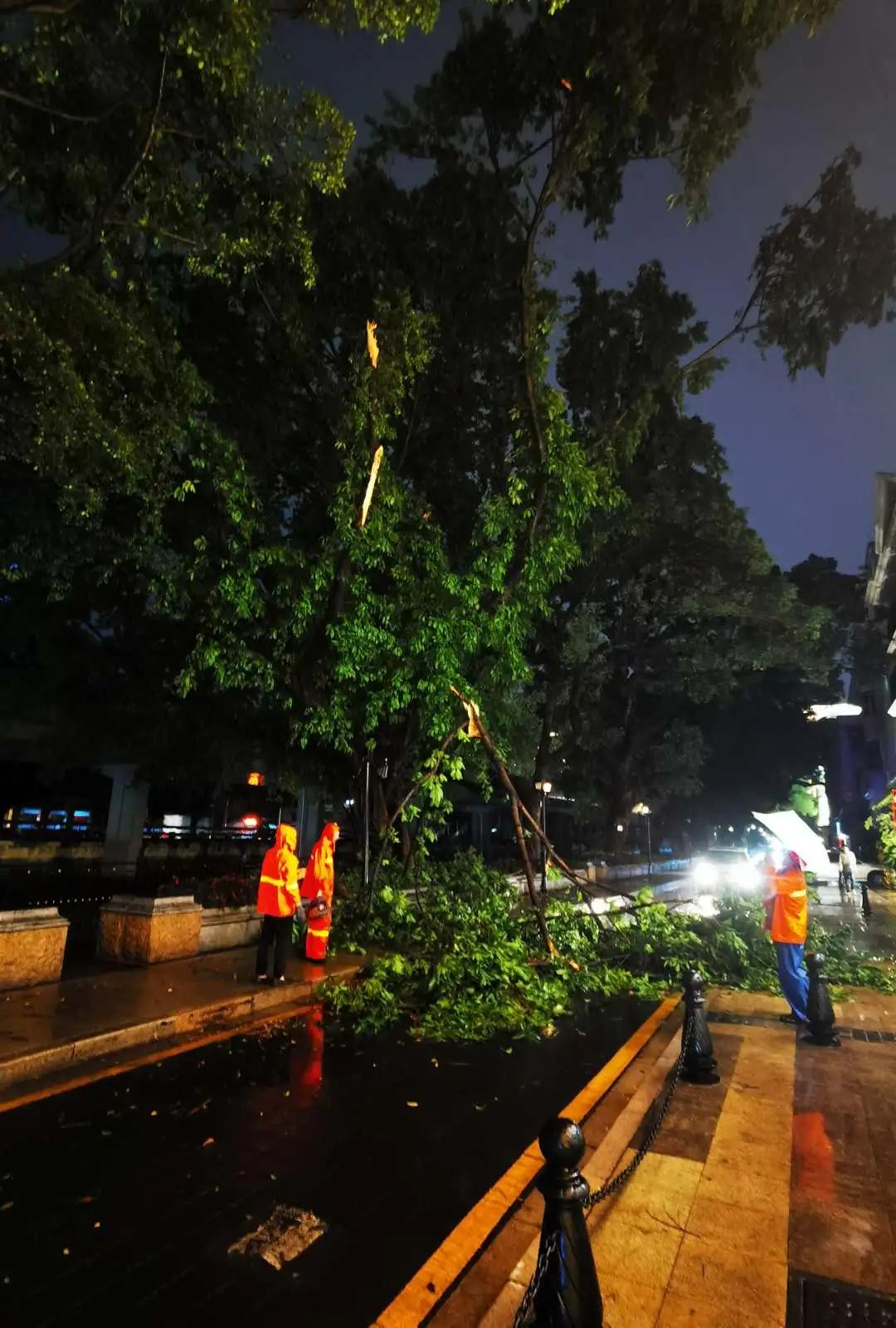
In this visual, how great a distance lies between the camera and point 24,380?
385 inches

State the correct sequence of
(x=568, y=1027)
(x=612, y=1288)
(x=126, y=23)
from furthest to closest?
(x=568, y=1027) → (x=126, y=23) → (x=612, y=1288)

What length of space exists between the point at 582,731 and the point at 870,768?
40.4 m

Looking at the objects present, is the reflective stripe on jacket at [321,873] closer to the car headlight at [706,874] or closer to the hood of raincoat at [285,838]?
the hood of raincoat at [285,838]

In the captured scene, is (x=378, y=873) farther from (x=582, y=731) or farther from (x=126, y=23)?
(x=582, y=731)

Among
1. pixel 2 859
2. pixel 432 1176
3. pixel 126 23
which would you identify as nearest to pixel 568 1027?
pixel 432 1176

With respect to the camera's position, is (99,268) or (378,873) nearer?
(99,268)

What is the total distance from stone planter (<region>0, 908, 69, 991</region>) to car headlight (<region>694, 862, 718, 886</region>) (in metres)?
22.1

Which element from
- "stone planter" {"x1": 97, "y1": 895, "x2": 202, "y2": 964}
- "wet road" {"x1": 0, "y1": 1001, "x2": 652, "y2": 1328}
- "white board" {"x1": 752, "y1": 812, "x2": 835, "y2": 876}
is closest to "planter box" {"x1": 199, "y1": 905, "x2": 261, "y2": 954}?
"stone planter" {"x1": 97, "y1": 895, "x2": 202, "y2": 964}

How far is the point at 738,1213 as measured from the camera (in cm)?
390

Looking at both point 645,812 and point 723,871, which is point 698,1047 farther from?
point 645,812

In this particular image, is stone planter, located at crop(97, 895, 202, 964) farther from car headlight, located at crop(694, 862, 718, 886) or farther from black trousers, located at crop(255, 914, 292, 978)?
car headlight, located at crop(694, 862, 718, 886)

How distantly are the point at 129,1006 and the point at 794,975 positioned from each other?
265 inches

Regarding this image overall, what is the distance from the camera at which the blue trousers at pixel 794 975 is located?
7.46m

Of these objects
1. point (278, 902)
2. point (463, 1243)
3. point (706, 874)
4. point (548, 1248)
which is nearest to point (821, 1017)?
point (463, 1243)
